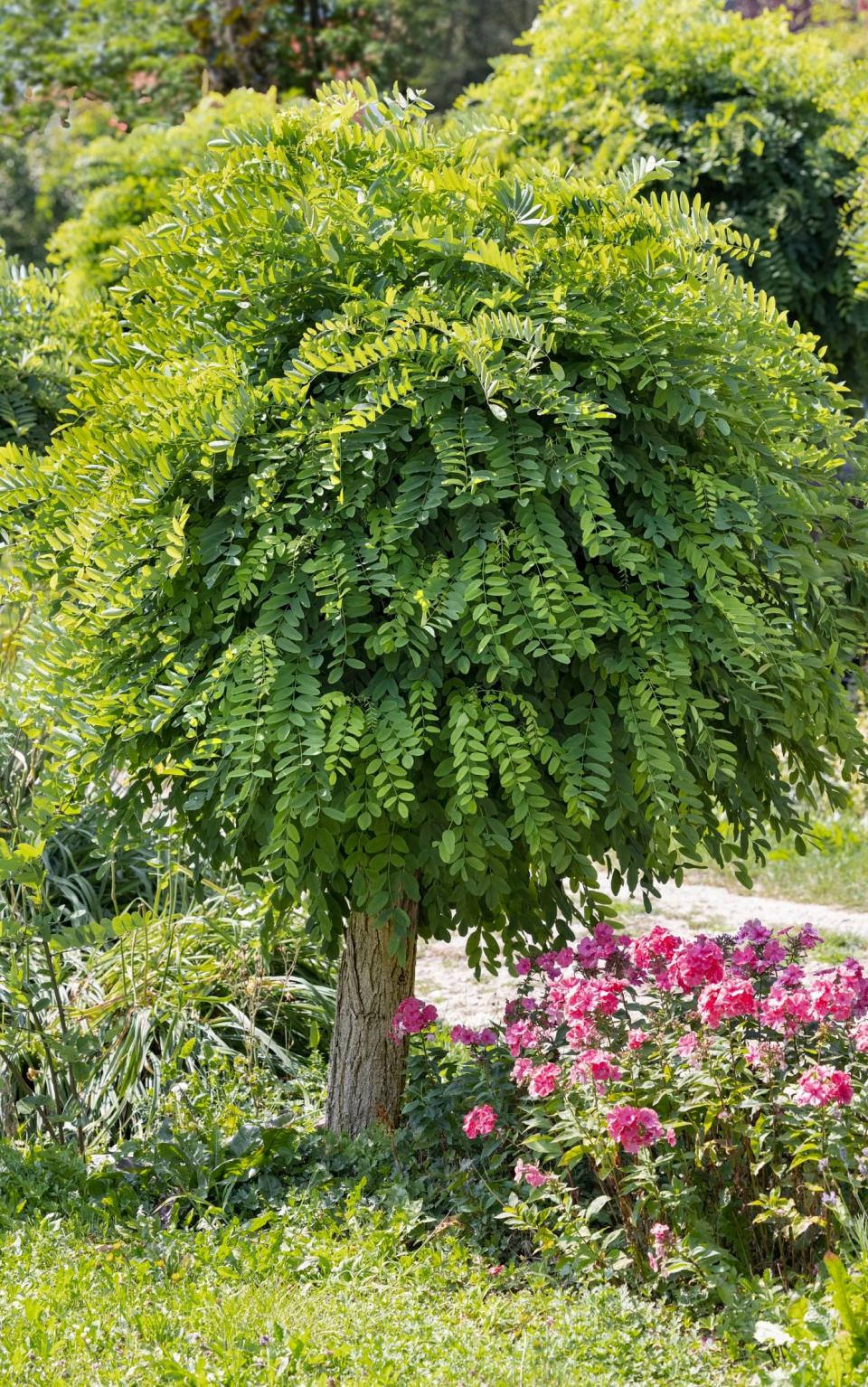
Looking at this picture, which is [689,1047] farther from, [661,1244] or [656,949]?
[661,1244]

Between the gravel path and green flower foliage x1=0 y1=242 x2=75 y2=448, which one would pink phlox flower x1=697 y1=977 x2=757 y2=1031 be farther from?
green flower foliage x1=0 y1=242 x2=75 y2=448

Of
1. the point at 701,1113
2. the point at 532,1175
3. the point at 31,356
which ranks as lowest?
the point at 532,1175

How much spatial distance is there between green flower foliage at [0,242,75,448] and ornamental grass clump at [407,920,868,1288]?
332 cm

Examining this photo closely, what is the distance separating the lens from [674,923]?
571cm

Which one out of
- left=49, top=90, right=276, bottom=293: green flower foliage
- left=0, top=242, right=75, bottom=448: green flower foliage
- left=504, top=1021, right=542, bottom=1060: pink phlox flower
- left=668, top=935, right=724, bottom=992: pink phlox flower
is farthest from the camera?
left=49, top=90, right=276, bottom=293: green flower foliage

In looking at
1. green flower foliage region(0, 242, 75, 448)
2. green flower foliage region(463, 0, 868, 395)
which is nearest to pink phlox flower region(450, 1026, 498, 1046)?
green flower foliage region(0, 242, 75, 448)

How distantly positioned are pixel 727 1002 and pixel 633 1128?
0.31m

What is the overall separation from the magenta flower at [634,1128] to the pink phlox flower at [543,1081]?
0.19m

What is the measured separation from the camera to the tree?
2873mm

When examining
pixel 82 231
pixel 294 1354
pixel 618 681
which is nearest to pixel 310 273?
pixel 618 681

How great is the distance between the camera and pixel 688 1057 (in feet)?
9.62

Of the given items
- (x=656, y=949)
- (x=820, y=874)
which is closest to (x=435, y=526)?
(x=656, y=949)

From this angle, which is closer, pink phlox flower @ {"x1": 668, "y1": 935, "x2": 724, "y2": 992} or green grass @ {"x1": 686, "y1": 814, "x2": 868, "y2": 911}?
pink phlox flower @ {"x1": 668, "y1": 935, "x2": 724, "y2": 992}

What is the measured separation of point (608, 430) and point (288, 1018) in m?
2.36
